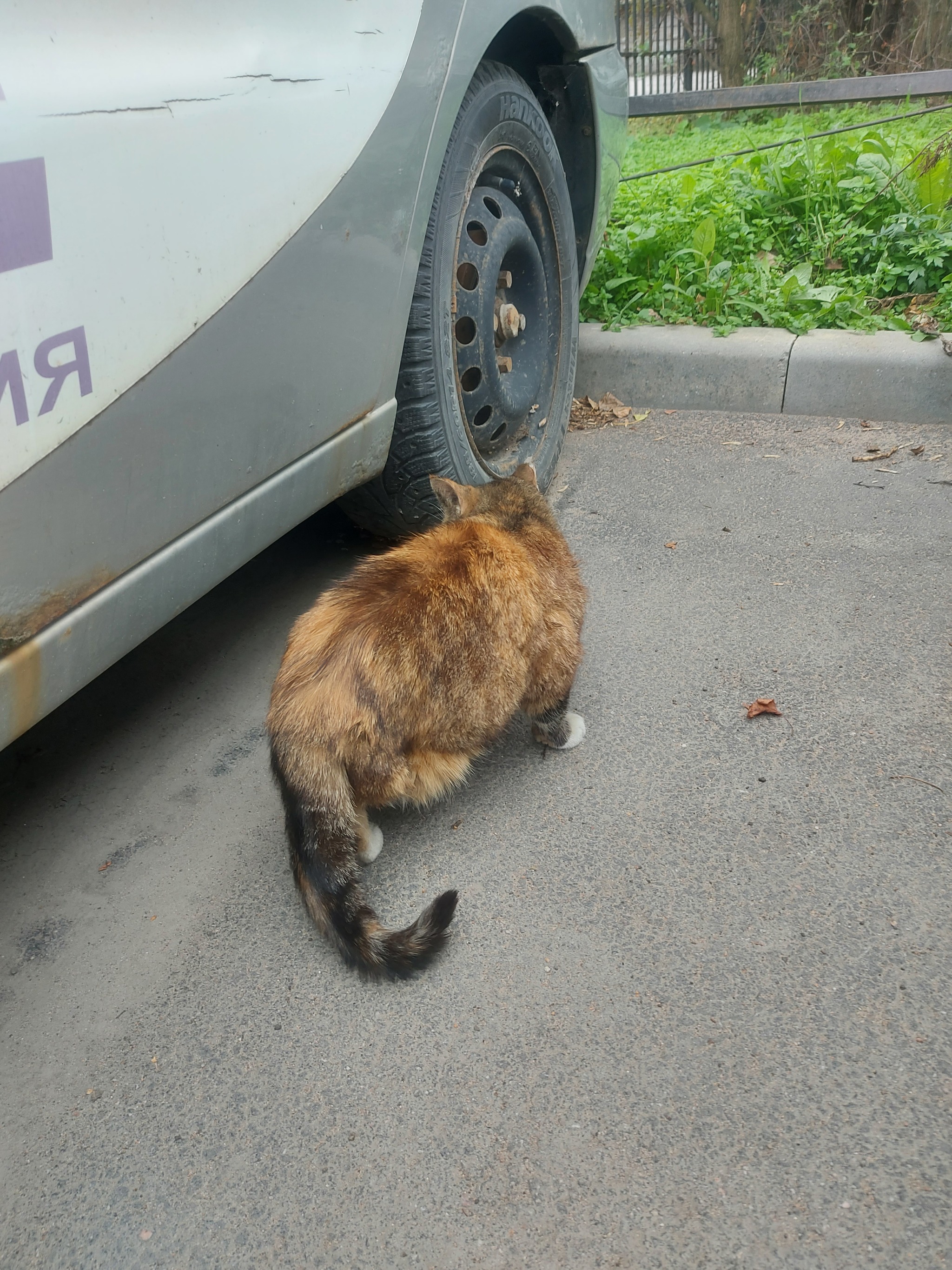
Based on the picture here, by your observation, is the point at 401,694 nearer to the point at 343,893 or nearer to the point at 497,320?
the point at 343,893

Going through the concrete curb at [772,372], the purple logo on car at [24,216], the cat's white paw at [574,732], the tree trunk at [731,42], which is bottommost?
the cat's white paw at [574,732]

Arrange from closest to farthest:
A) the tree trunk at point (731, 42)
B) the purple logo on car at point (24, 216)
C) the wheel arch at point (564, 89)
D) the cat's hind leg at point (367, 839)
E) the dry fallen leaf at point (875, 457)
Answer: the purple logo on car at point (24, 216) < the cat's hind leg at point (367, 839) < the wheel arch at point (564, 89) < the dry fallen leaf at point (875, 457) < the tree trunk at point (731, 42)

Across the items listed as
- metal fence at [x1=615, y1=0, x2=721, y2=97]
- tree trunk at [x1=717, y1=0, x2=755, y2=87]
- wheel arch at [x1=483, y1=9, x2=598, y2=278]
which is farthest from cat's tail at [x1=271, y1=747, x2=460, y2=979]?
metal fence at [x1=615, y1=0, x2=721, y2=97]

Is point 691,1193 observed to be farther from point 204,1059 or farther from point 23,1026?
point 23,1026

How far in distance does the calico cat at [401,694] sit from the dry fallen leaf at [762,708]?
507 millimetres

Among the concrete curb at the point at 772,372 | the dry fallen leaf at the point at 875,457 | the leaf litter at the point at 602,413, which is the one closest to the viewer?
the dry fallen leaf at the point at 875,457

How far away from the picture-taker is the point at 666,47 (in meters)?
13.4

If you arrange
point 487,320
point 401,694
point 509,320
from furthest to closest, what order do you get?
point 509,320 → point 487,320 → point 401,694

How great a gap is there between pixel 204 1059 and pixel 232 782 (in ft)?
2.73

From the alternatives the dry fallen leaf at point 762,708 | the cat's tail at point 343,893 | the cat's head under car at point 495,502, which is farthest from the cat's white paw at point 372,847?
the dry fallen leaf at point 762,708

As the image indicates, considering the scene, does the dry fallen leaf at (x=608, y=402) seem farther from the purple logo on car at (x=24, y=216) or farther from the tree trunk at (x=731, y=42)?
the tree trunk at (x=731, y=42)

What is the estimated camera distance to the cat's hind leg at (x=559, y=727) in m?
2.49

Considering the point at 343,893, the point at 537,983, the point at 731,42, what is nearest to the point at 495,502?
the point at 343,893

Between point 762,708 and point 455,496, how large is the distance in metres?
1.02
